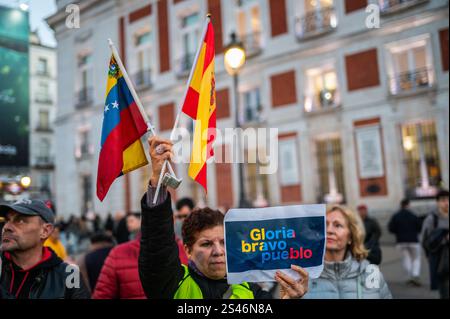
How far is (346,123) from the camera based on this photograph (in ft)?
46.8

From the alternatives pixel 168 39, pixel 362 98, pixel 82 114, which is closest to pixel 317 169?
pixel 362 98

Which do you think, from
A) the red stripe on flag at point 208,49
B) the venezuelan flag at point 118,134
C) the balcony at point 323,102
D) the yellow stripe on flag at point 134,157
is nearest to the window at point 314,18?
the balcony at point 323,102

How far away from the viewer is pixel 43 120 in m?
39.5

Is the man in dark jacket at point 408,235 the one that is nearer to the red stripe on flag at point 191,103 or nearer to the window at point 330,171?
the window at point 330,171

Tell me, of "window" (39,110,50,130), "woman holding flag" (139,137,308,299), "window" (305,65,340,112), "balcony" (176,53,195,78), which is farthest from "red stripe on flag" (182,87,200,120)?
"window" (39,110,50,130)

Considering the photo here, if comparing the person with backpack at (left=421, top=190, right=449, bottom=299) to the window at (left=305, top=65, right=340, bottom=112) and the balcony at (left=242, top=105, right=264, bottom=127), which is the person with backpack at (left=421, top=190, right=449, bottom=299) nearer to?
the window at (left=305, top=65, right=340, bottom=112)

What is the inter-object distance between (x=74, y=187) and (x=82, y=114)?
3.91m

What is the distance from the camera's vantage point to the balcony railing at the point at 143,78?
20.1 m

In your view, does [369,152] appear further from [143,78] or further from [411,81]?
[143,78]

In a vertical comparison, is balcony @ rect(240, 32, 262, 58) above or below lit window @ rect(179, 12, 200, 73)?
below

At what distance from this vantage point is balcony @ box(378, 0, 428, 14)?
12773 mm

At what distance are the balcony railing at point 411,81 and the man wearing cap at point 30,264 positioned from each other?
12.8 m

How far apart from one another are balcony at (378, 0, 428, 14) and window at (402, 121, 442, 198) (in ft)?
11.8
